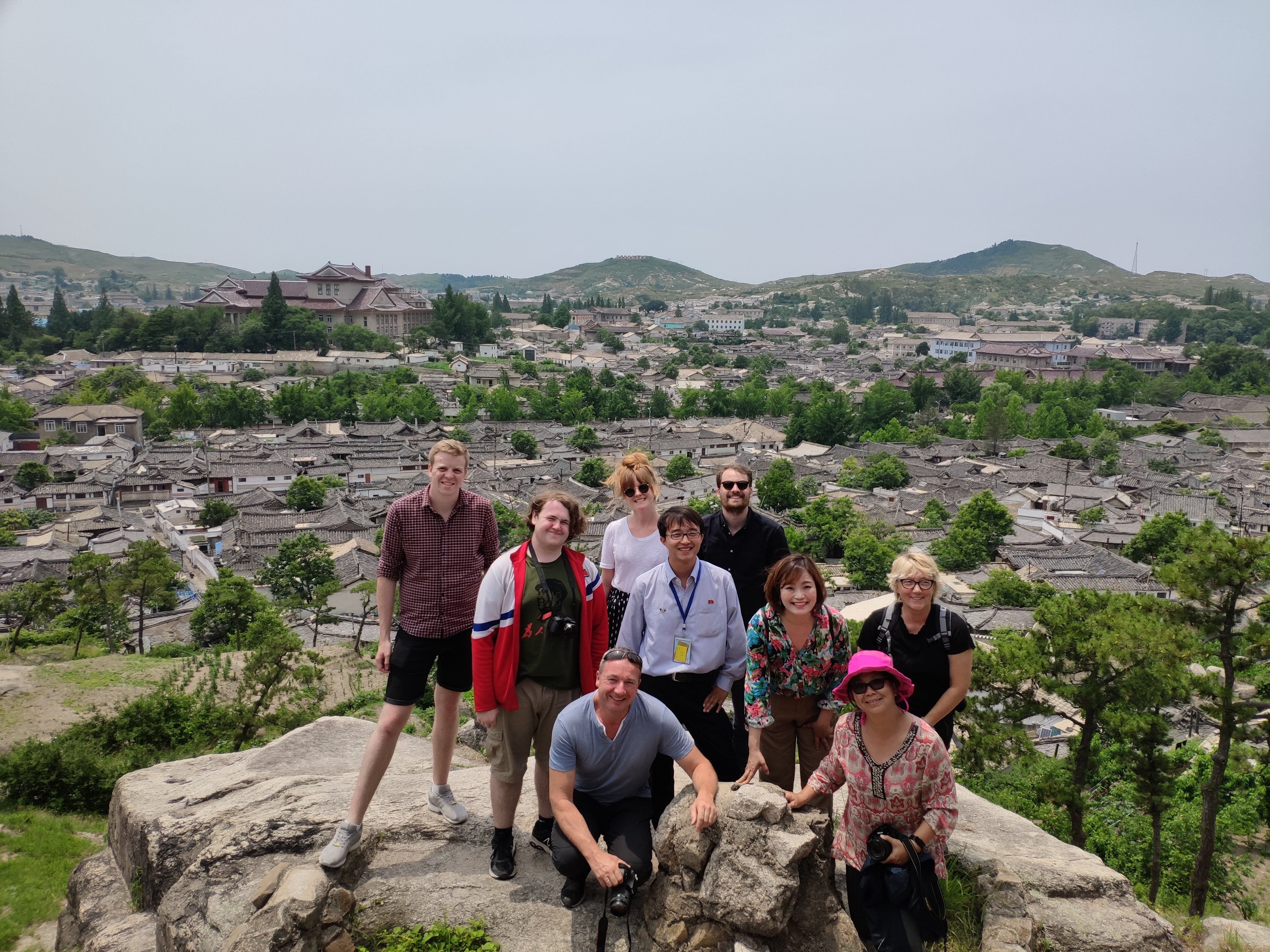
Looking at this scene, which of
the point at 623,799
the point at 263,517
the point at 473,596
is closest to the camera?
the point at 623,799

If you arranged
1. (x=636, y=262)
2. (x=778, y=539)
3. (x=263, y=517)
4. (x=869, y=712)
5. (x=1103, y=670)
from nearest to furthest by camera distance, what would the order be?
1. (x=869, y=712)
2. (x=778, y=539)
3. (x=1103, y=670)
4. (x=263, y=517)
5. (x=636, y=262)

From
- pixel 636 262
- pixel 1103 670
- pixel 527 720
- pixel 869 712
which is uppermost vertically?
pixel 636 262

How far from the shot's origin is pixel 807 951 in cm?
236

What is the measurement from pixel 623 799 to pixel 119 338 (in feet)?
162

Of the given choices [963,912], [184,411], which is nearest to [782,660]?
[963,912]

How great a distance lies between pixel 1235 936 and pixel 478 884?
2.63 m

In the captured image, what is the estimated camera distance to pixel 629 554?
2900 millimetres

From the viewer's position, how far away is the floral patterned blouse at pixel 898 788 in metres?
2.26

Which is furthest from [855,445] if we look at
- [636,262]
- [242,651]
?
[636,262]

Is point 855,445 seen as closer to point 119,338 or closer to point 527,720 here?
point 527,720

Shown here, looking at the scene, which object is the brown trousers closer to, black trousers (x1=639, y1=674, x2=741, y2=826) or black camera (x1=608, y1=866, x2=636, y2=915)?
black trousers (x1=639, y1=674, x2=741, y2=826)

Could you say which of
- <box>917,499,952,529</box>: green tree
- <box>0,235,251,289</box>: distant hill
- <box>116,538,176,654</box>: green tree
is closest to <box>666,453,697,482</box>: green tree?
<box>917,499,952,529</box>: green tree

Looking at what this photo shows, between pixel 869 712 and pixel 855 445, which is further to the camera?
pixel 855 445

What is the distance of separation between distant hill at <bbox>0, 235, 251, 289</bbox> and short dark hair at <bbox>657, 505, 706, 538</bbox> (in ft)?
453
